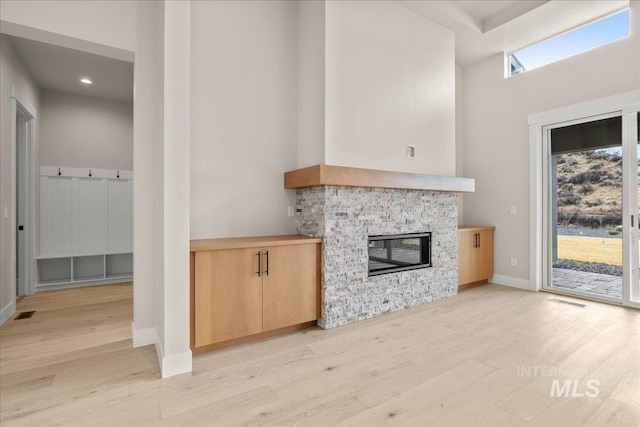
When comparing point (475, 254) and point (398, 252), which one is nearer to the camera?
point (398, 252)

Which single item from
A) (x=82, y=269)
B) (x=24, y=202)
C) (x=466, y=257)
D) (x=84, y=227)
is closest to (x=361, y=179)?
(x=466, y=257)

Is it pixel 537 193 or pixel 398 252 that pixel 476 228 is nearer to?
pixel 537 193

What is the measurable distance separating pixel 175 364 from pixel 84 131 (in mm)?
4626

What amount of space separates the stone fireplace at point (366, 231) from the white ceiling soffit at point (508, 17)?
6.64 feet

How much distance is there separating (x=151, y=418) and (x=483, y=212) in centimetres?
492

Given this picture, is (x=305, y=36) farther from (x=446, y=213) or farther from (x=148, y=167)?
(x=446, y=213)

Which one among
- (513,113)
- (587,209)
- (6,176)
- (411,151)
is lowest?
(587,209)

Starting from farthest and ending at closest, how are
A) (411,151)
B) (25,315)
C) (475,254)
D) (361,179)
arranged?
1. (475,254)
2. (411,151)
3. (25,315)
4. (361,179)

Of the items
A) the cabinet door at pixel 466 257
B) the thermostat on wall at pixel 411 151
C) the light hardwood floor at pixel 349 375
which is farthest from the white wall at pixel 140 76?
the cabinet door at pixel 466 257

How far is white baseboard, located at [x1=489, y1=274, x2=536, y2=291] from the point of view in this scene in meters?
4.39

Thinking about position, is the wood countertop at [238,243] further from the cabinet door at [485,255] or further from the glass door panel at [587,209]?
the glass door panel at [587,209]

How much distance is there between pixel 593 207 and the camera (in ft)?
12.7

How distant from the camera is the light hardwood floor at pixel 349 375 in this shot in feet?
5.58

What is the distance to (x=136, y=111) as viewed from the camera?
264cm
